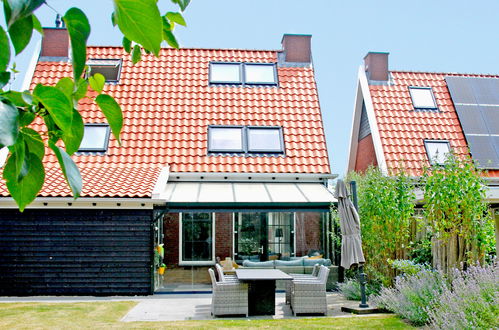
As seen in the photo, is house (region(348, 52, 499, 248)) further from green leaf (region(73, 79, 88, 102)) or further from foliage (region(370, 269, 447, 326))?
green leaf (region(73, 79, 88, 102))

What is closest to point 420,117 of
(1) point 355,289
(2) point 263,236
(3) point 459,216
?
(2) point 263,236

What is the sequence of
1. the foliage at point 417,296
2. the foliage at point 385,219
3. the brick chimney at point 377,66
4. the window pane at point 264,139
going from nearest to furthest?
the foliage at point 417,296 < the foliage at point 385,219 < the window pane at point 264,139 < the brick chimney at point 377,66

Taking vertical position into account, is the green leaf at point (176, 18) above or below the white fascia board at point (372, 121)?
below

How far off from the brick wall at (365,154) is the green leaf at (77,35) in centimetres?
1810

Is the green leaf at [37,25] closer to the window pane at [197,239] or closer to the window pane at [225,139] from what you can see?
the window pane at [225,139]

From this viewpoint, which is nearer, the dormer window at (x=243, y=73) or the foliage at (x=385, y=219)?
the foliage at (x=385, y=219)

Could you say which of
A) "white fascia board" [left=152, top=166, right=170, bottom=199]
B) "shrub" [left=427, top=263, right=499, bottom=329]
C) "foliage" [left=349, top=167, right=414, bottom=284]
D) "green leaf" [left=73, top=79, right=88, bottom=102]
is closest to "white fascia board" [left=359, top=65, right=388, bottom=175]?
"foliage" [left=349, top=167, right=414, bottom=284]

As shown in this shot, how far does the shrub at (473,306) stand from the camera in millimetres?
7164

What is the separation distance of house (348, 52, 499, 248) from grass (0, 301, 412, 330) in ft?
24.1

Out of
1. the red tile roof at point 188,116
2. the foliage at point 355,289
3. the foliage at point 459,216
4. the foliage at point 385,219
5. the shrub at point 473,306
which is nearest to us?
the shrub at point 473,306

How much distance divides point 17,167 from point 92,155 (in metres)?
15.7

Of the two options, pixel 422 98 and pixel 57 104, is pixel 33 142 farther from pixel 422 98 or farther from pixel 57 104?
pixel 422 98

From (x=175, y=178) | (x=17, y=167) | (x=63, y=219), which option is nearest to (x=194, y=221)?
(x=175, y=178)

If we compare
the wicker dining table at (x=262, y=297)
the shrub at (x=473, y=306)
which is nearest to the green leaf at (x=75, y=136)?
the shrub at (x=473, y=306)
